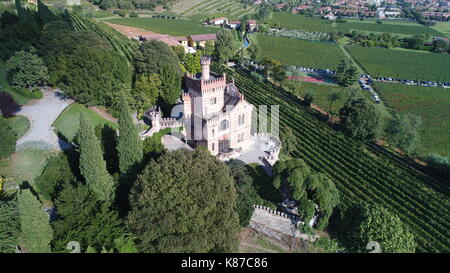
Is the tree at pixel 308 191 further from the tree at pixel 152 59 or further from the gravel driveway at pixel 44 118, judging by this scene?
the tree at pixel 152 59

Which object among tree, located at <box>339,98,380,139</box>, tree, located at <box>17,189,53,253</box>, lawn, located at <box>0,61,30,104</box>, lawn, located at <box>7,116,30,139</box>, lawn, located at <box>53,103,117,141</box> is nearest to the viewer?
tree, located at <box>17,189,53,253</box>

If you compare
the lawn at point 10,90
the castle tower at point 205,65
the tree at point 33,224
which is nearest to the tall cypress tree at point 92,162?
the tree at point 33,224

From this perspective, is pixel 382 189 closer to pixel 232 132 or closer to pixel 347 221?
pixel 347 221

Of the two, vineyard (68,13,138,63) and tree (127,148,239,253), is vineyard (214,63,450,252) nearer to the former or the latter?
tree (127,148,239,253)

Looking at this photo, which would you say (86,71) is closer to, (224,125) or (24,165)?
(24,165)

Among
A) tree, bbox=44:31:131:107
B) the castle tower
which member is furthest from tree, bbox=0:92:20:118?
the castle tower

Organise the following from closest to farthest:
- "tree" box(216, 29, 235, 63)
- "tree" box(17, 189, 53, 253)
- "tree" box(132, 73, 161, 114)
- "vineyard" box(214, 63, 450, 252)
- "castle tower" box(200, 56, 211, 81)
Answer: "tree" box(17, 189, 53, 253) → "vineyard" box(214, 63, 450, 252) → "castle tower" box(200, 56, 211, 81) → "tree" box(132, 73, 161, 114) → "tree" box(216, 29, 235, 63)

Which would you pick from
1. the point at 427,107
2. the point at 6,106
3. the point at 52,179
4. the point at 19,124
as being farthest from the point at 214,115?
the point at 427,107
